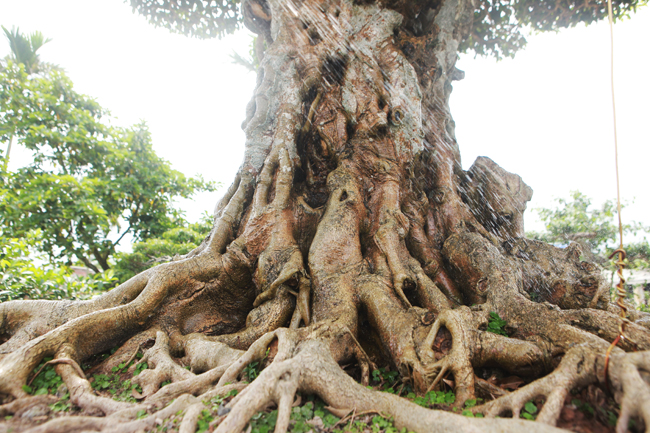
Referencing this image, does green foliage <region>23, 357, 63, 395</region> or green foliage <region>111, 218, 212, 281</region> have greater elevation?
green foliage <region>111, 218, 212, 281</region>

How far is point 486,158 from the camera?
543cm

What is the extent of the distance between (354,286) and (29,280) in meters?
4.20

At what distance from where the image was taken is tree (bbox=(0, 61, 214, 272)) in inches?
227

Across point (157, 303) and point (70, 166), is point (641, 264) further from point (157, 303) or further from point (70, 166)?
point (70, 166)

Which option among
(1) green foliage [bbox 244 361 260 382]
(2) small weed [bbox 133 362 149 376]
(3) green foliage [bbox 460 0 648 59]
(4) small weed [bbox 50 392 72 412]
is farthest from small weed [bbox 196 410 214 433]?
(3) green foliage [bbox 460 0 648 59]

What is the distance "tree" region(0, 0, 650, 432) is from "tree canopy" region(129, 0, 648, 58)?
6.79 ft

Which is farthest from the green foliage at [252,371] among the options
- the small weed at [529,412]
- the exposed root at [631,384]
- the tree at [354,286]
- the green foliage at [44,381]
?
the exposed root at [631,384]

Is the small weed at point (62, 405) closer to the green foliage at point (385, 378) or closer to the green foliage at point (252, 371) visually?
the green foliage at point (252, 371)

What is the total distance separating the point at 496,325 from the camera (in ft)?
8.70

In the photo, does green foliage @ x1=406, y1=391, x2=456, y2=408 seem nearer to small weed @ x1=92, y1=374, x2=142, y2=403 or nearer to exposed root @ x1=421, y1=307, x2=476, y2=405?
exposed root @ x1=421, y1=307, x2=476, y2=405

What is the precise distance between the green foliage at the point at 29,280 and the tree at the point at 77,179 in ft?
4.04

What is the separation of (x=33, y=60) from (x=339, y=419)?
15160mm

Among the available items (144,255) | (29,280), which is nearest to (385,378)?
(29,280)

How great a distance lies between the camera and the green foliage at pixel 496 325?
2619 millimetres
